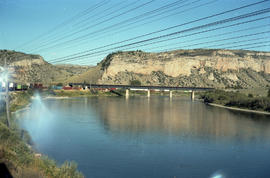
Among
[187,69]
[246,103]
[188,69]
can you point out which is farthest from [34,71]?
[246,103]

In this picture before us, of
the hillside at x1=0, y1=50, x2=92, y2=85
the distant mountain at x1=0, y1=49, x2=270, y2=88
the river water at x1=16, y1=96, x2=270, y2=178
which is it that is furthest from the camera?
the distant mountain at x1=0, y1=49, x2=270, y2=88

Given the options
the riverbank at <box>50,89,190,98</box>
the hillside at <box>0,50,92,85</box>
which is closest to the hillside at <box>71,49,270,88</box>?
the riverbank at <box>50,89,190,98</box>

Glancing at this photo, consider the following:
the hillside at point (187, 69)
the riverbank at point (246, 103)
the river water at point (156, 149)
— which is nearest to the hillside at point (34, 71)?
the hillside at point (187, 69)

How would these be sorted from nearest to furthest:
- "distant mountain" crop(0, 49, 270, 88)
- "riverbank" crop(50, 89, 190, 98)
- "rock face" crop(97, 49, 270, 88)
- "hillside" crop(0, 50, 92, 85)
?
"riverbank" crop(50, 89, 190, 98), "hillside" crop(0, 50, 92, 85), "distant mountain" crop(0, 49, 270, 88), "rock face" crop(97, 49, 270, 88)

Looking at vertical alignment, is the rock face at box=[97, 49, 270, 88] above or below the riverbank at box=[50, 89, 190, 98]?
above

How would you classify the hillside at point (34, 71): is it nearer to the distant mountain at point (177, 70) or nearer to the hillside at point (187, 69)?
the distant mountain at point (177, 70)

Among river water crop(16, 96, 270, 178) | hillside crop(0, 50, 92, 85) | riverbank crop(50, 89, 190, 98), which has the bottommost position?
river water crop(16, 96, 270, 178)

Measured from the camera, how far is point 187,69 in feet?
565

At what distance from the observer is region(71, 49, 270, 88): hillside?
162750 millimetres

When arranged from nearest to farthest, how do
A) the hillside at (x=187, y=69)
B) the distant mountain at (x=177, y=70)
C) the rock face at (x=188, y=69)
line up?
the distant mountain at (x=177, y=70)
the rock face at (x=188, y=69)
the hillside at (x=187, y=69)

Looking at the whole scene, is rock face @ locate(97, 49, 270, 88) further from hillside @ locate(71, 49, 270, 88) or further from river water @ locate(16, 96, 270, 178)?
river water @ locate(16, 96, 270, 178)

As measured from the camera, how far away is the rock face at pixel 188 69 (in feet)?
534

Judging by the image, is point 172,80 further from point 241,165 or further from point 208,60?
point 241,165

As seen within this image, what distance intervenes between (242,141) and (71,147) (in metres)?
18.3
